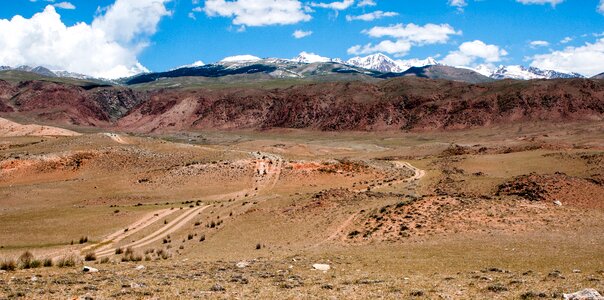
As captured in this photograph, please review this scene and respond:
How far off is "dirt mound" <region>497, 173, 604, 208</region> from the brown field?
14 centimetres

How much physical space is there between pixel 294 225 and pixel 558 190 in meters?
19.0

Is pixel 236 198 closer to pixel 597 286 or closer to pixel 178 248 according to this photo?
pixel 178 248

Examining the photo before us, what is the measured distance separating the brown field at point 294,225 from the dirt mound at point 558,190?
5.3 inches

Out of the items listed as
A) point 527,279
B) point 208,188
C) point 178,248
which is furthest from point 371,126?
point 527,279

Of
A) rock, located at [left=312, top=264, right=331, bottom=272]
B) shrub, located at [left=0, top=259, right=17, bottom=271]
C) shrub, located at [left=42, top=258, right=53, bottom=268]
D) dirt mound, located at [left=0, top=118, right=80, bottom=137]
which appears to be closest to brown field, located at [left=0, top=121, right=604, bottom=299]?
rock, located at [left=312, top=264, right=331, bottom=272]

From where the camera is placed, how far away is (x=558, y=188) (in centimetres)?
3656

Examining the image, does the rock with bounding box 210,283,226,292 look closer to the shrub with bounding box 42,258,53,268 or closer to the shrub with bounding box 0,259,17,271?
the shrub with bounding box 0,259,17,271

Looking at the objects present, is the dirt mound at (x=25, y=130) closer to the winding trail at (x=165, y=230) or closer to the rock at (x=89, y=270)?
the winding trail at (x=165, y=230)

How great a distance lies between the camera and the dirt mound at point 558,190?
35.0m

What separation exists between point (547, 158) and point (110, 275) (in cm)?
5471

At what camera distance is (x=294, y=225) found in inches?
1241

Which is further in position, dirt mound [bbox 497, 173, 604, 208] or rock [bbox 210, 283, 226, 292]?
dirt mound [bbox 497, 173, 604, 208]

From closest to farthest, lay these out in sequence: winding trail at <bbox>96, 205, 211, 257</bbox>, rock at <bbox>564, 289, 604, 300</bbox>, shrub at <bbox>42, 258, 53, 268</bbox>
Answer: rock at <bbox>564, 289, 604, 300</bbox> → shrub at <bbox>42, 258, 53, 268</bbox> → winding trail at <bbox>96, 205, 211, 257</bbox>

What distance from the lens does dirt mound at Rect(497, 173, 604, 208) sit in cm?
3495
